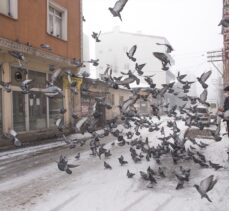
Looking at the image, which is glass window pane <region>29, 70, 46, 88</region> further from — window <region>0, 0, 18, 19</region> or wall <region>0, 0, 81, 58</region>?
window <region>0, 0, 18, 19</region>

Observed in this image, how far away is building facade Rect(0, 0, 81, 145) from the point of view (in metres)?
13.6

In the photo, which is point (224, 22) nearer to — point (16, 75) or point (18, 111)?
point (16, 75)

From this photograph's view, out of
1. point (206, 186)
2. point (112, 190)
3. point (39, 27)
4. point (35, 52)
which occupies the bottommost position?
point (112, 190)

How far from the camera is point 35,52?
1433cm

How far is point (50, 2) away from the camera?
16.3 m

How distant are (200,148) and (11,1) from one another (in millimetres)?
8852

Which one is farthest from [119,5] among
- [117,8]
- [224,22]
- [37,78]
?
[37,78]

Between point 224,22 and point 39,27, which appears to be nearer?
point 224,22

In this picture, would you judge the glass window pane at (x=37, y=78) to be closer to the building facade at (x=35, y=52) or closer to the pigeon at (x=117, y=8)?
the building facade at (x=35, y=52)

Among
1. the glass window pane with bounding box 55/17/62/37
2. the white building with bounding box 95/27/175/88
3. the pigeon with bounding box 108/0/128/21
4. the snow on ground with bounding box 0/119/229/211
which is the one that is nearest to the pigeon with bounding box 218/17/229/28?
the pigeon with bounding box 108/0/128/21

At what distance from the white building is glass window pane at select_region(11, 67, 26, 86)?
133 ft

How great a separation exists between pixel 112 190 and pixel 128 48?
5108 cm

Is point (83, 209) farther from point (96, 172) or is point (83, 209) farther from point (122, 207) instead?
point (96, 172)

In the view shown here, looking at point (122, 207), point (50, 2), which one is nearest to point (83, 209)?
point (122, 207)
